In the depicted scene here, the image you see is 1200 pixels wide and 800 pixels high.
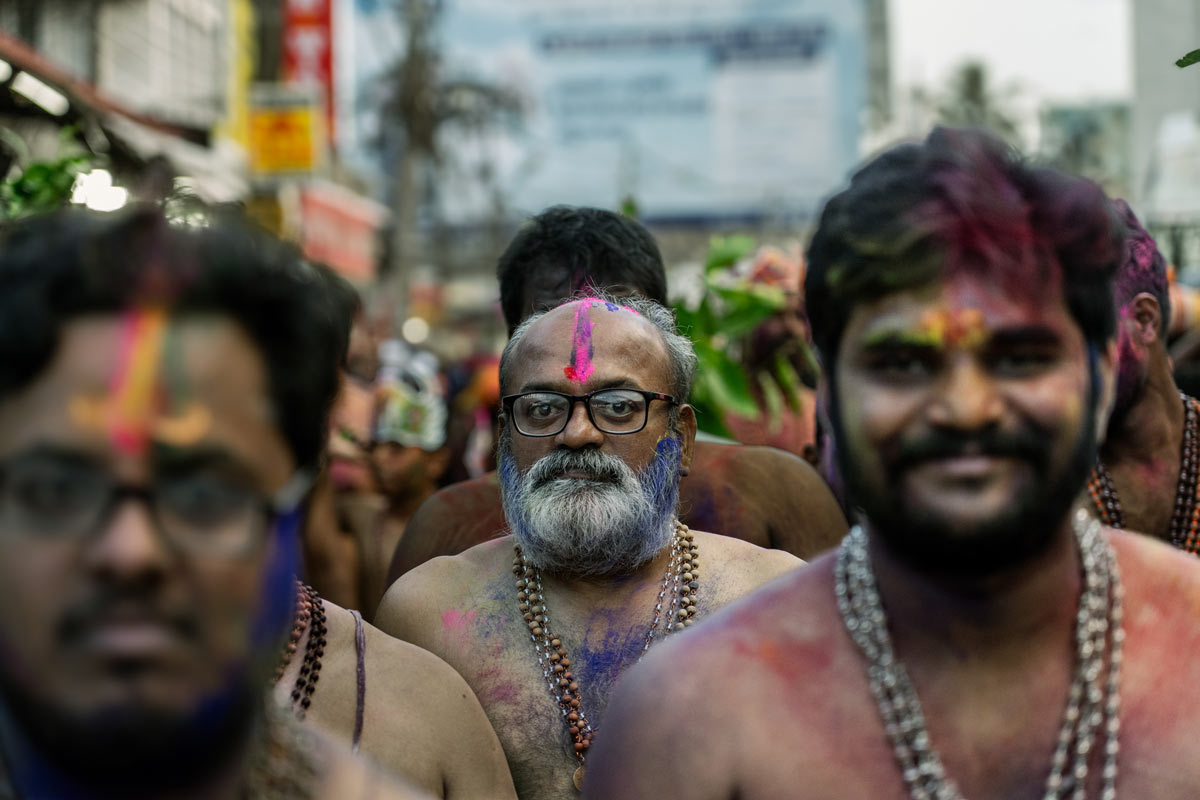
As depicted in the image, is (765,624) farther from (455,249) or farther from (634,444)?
(455,249)

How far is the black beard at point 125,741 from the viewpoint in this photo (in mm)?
1532

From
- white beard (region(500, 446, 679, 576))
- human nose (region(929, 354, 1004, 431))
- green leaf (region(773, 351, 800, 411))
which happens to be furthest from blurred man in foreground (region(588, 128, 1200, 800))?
green leaf (region(773, 351, 800, 411))

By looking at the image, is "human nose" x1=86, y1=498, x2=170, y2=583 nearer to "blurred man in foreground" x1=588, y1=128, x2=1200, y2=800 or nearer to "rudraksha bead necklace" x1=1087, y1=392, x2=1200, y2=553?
"blurred man in foreground" x1=588, y1=128, x2=1200, y2=800

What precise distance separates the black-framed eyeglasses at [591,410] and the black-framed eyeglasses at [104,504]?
1834 mm

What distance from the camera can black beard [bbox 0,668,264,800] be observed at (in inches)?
60.3

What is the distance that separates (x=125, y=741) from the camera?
5.04ft

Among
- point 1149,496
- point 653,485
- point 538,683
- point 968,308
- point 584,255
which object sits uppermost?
point 584,255

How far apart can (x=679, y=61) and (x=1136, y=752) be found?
107ft

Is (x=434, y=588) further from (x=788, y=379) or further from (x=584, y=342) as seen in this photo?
(x=788, y=379)

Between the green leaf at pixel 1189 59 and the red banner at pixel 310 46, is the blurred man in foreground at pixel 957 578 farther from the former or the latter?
the red banner at pixel 310 46

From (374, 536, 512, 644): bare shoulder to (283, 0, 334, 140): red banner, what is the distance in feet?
68.4

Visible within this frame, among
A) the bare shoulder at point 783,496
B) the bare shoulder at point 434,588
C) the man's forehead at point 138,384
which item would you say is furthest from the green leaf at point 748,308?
the man's forehead at point 138,384

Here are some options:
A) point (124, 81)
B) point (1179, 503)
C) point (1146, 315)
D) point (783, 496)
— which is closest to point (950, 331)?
point (1146, 315)

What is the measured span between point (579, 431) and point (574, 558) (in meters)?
0.30
